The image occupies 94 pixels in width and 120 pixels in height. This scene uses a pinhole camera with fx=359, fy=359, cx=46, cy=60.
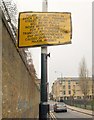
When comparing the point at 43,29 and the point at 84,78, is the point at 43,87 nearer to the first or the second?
the point at 43,29

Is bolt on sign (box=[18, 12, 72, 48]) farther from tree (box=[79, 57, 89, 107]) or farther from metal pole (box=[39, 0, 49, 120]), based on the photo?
tree (box=[79, 57, 89, 107])

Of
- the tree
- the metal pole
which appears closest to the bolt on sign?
the metal pole

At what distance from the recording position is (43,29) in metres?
6.52

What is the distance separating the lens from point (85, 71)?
80.1 m

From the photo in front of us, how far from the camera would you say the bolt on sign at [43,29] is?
6547 mm

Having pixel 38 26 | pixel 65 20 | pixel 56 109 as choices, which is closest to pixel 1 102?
pixel 38 26

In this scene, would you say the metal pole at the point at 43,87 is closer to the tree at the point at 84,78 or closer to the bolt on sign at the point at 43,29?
Result: the bolt on sign at the point at 43,29

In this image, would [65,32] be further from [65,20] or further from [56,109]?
[56,109]

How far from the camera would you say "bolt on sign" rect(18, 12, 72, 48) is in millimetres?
6547

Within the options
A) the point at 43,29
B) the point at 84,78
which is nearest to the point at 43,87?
the point at 43,29

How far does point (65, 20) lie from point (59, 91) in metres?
155

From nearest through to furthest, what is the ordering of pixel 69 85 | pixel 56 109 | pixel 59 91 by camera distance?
1. pixel 56 109
2. pixel 59 91
3. pixel 69 85

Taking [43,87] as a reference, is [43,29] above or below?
above

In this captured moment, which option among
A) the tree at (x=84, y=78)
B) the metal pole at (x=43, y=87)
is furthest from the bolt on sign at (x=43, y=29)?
the tree at (x=84, y=78)
